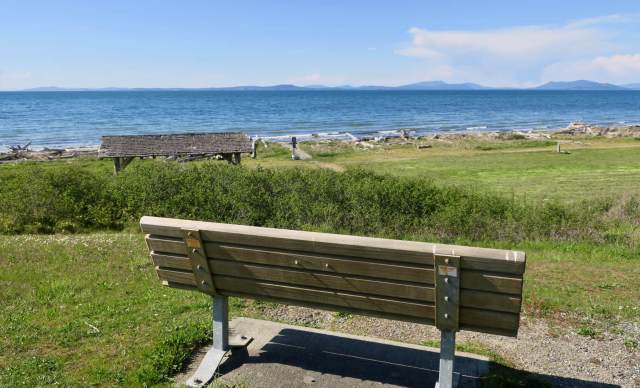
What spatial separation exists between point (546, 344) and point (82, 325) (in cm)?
436

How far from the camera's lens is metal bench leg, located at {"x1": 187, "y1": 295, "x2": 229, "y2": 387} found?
418 cm

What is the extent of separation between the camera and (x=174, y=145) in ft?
90.3

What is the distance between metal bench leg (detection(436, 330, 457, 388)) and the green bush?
6592 millimetres

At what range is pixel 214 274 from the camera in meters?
4.05

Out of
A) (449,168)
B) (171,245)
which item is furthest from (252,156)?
(171,245)

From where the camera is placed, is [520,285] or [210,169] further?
[210,169]

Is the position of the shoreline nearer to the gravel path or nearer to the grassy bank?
the grassy bank

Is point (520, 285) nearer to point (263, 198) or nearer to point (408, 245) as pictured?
point (408, 245)

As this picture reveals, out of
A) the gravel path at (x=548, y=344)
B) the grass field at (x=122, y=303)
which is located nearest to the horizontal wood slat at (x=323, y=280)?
the grass field at (x=122, y=303)

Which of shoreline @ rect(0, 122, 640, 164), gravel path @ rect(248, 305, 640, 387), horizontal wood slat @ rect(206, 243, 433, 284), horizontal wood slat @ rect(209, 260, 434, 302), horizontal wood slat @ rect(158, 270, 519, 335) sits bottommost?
shoreline @ rect(0, 122, 640, 164)

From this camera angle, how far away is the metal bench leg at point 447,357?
3.65 meters

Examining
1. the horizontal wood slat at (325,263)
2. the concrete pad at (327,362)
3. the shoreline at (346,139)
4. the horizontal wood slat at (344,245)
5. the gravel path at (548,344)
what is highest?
the horizontal wood slat at (344,245)

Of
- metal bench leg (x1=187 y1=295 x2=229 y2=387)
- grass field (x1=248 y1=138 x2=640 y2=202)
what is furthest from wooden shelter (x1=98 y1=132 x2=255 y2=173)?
metal bench leg (x1=187 y1=295 x2=229 y2=387)

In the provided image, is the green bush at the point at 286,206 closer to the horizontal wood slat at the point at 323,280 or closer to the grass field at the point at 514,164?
the grass field at the point at 514,164
